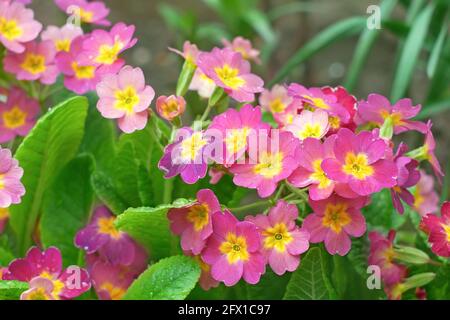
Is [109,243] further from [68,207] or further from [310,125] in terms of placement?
[310,125]

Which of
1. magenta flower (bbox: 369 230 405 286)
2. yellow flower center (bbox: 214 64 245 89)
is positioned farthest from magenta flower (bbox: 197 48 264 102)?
magenta flower (bbox: 369 230 405 286)

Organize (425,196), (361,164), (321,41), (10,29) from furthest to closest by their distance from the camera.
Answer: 1. (321,41)
2. (425,196)
3. (10,29)
4. (361,164)

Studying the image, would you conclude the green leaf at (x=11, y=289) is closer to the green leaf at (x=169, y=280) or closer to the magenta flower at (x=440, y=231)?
the green leaf at (x=169, y=280)

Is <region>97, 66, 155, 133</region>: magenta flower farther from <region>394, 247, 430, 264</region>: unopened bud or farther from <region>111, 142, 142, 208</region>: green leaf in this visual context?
<region>394, 247, 430, 264</region>: unopened bud

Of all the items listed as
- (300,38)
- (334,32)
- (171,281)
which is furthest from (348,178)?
(300,38)

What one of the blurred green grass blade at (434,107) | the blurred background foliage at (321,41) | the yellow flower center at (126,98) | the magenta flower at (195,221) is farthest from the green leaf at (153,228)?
the blurred green grass blade at (434,107)

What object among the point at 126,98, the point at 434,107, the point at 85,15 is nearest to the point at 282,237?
the point at 126,98
